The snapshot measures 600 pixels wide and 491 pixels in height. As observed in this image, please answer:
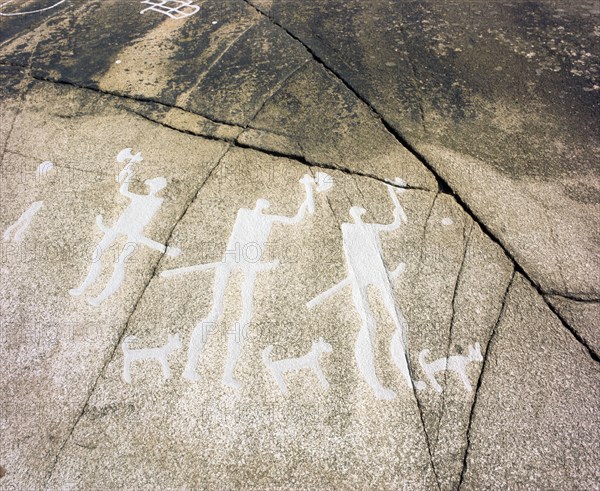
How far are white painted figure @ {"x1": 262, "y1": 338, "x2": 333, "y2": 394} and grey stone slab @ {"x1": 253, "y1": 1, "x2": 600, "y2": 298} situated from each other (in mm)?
1076

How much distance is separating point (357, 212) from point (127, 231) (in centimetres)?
119

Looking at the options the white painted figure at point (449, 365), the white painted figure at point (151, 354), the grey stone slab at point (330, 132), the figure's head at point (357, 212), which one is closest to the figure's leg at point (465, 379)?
the white painted figure at point (449, 365)

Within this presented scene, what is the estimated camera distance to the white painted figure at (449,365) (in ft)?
5.74

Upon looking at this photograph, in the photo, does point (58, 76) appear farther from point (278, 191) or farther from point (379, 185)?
point (379, 185)

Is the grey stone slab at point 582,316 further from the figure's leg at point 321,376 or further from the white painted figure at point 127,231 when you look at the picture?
the white painted figure at point 127,231

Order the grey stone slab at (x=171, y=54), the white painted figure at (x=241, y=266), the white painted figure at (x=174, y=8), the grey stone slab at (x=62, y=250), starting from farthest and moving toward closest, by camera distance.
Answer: the white painted figure at (x=174, y=8), the grey stone slab at (x=171, y=54), the white painted figure at (x=241, y=266), the grey stone slab at (x=62, y=250)

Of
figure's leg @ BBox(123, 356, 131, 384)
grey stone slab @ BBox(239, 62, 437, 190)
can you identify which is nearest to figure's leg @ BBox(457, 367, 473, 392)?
grey stone slab @ BBox(239, 62, 437, 190)

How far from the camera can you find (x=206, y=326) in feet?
6.30

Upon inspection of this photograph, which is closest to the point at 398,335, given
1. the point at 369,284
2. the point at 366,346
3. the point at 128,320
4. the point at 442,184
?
the point at 366,346

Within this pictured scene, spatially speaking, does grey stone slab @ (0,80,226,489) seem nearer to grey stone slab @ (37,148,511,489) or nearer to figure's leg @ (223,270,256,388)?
grey stone slab @ (37,148,511,489)

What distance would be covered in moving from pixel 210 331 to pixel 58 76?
2.36 metres

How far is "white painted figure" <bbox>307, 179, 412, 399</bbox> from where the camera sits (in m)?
1.81

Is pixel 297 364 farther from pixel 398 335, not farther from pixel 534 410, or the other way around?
pixel 534 410

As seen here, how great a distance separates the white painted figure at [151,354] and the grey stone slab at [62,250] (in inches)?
3.3
